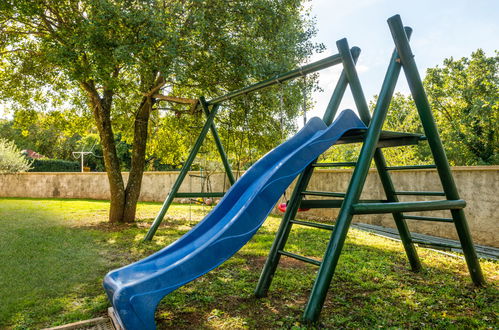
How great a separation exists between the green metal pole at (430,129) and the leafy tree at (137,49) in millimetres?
3713

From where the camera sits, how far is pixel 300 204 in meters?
3.13

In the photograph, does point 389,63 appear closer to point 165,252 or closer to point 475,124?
point 165,252

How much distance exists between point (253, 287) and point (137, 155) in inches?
214

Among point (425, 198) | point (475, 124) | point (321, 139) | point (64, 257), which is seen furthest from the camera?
point (475, 124)

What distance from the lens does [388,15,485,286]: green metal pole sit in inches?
105

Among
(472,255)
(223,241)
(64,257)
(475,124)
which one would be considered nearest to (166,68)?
(64,257)

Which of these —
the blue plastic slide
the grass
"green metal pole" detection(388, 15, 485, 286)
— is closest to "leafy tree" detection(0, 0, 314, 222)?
the grass

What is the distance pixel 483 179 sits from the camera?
6.01 metres

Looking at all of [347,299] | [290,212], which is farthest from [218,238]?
[347,299]

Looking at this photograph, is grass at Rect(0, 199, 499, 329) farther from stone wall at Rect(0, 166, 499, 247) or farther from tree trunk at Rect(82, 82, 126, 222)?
tree trunk at Rect(82, 82, 126, 222)

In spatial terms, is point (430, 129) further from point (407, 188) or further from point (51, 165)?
point (51, 165)

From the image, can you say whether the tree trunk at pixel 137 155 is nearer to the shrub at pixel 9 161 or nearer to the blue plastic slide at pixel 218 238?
the blue plastic slide at pixel 218 238

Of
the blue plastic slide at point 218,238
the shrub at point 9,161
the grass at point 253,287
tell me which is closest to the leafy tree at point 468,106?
the grass at point 253,287

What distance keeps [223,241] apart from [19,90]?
887cm
